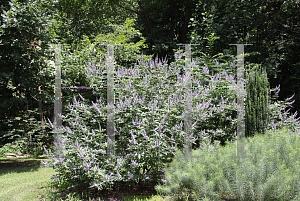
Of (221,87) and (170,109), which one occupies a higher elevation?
(221,87)

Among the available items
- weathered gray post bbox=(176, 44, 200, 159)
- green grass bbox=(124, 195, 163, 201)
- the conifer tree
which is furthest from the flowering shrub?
the conifer tree

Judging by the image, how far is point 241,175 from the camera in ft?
8.67

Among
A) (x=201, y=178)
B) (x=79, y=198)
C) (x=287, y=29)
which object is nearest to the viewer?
(x=201, y=178)

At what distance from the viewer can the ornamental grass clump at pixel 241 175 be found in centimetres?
251

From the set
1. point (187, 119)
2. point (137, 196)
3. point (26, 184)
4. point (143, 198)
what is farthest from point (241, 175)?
point (26, 184)

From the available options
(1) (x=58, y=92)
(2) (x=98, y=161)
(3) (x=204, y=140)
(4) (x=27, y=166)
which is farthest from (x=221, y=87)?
(4) (x=27, y=166)

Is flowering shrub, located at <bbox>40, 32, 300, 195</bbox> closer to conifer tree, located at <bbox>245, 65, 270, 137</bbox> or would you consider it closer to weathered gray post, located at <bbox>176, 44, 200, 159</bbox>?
weathered gray post, located at <bbox>176, 44, 200, 159</bbox>

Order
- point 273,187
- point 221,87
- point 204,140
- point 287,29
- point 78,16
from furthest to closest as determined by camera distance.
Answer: point 78,16 → point 287,29 → point 221,87 → point 204,140 → point 273,187

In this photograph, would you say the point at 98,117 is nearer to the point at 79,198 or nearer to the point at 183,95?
the point at 79,198

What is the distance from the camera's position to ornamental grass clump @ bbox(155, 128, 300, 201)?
2.51 meters

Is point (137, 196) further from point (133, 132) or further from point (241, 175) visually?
point (241, 175)

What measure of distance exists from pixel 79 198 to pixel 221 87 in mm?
3418

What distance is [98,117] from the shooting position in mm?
3836

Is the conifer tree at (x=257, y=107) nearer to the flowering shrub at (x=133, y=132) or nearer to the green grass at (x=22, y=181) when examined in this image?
the flowering shrub at (x=133, y=132)
